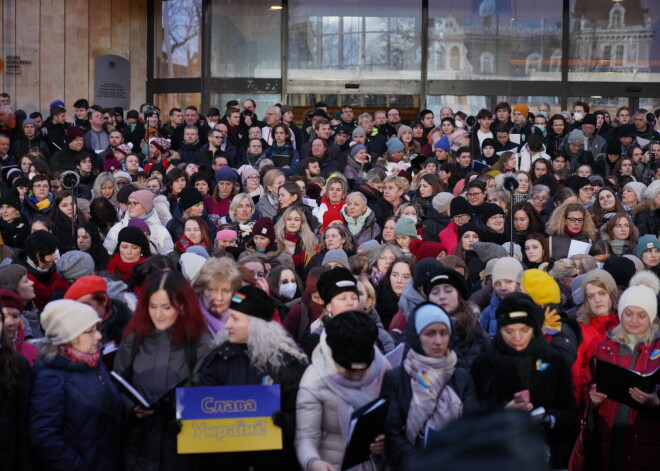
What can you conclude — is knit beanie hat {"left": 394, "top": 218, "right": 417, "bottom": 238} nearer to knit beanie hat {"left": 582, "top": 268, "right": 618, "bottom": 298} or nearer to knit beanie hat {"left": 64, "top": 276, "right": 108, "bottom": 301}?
knit beanie hat {"left": 582, "top": 268, "right": 618, "bottom": 298}

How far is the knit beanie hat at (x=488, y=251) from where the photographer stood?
928 cm

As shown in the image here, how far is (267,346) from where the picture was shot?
205 inches

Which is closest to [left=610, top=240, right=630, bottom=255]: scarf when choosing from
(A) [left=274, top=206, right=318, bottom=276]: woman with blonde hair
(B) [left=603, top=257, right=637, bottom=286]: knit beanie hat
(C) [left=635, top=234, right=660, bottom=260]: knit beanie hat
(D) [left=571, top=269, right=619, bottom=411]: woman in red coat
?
(C) [left=635, top=234, right=660, bottom=260]: knit beanie hat

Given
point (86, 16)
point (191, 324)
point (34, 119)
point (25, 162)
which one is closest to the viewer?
point (191, 324)

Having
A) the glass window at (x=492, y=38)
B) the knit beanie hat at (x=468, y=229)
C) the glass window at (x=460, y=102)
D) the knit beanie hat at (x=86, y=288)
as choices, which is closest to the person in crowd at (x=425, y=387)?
the knit beanie hat at (x=86, y=288)

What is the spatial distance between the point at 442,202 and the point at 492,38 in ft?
42.3

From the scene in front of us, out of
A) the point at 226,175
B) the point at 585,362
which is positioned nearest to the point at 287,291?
the point at 585,362

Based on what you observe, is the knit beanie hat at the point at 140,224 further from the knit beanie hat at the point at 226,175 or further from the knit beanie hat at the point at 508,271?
the knit beanie hat at the point at 508,271

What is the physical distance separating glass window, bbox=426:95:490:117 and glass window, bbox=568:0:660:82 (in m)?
2.11

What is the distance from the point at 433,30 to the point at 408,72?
1.12 metres

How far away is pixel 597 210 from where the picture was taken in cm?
1148

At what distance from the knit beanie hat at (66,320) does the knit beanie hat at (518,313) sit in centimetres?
220

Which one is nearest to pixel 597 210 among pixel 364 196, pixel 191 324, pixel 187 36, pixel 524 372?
pixel 364 196

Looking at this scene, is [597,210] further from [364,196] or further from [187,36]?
[187,36]
